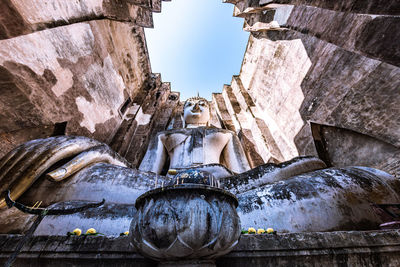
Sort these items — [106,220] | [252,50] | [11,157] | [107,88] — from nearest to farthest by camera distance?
1. [106,220]
2. [11,157]
3. [107,88]
4. [252,50]

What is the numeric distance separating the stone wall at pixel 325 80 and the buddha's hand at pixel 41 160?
349 cm

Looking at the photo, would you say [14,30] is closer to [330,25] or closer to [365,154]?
[330,25]

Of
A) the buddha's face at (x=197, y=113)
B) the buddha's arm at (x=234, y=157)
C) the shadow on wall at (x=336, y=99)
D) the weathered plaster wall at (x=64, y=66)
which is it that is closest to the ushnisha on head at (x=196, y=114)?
the buddha's face at (x=197, y=113)

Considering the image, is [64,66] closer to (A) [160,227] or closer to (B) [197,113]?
(B) [197,113]

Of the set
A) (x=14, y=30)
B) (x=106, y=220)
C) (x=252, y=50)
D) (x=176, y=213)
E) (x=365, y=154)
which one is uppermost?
(x=252, y=50)

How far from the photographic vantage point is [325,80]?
3439mm

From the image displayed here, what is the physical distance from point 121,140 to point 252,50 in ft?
16.7

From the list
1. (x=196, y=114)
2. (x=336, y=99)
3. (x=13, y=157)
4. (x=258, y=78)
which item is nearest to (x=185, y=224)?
(x=13, y=157)

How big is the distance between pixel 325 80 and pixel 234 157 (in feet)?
7.36

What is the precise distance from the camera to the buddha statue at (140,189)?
1.44 m

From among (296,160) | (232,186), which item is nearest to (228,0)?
(296,160)

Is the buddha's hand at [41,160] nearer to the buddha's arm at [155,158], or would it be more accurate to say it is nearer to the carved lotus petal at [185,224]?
the buddha's arm at [155,158]

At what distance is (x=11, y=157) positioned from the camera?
1.74 metres

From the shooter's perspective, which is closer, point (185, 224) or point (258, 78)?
point (185, 224)
